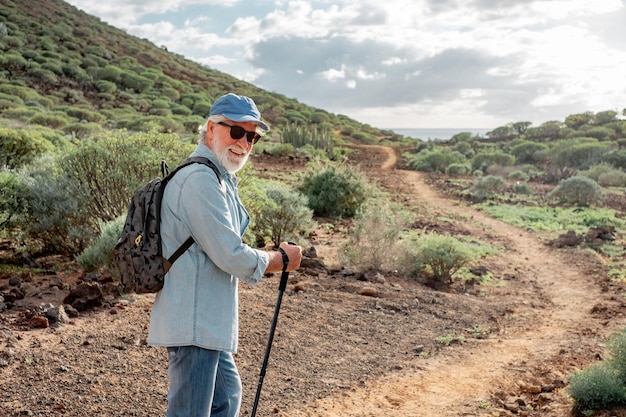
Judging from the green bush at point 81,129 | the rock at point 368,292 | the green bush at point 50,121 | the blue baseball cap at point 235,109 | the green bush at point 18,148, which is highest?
the green bush at point 50,121

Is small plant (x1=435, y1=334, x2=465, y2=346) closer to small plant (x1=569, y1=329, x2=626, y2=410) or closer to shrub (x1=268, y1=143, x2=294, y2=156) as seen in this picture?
small plant (x1=569, y1=329, x2=626, y2=410)

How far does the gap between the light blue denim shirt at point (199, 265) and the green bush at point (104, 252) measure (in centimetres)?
448

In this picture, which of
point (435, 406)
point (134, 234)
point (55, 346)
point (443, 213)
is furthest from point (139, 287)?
point (443, 213)

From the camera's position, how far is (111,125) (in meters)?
26.8

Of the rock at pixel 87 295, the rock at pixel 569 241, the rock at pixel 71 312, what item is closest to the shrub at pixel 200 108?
the rock at pixel 569 241

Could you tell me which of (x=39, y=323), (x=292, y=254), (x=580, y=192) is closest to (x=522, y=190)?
(x=580, y=192)

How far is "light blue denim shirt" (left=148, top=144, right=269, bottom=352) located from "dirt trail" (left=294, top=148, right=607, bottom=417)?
227 cm

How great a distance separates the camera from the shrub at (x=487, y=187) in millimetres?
21047

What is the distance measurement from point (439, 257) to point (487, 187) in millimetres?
13421

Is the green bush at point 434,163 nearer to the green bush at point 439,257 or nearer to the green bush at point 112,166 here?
the green bush at point 439,257

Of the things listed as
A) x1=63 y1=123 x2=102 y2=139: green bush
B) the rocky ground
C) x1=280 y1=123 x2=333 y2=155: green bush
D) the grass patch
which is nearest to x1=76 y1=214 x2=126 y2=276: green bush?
the rocky ground

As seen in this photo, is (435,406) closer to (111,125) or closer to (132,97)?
(111,125)

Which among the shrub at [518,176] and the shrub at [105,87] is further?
the shrub at [105,87]

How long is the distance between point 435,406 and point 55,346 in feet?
9.63
